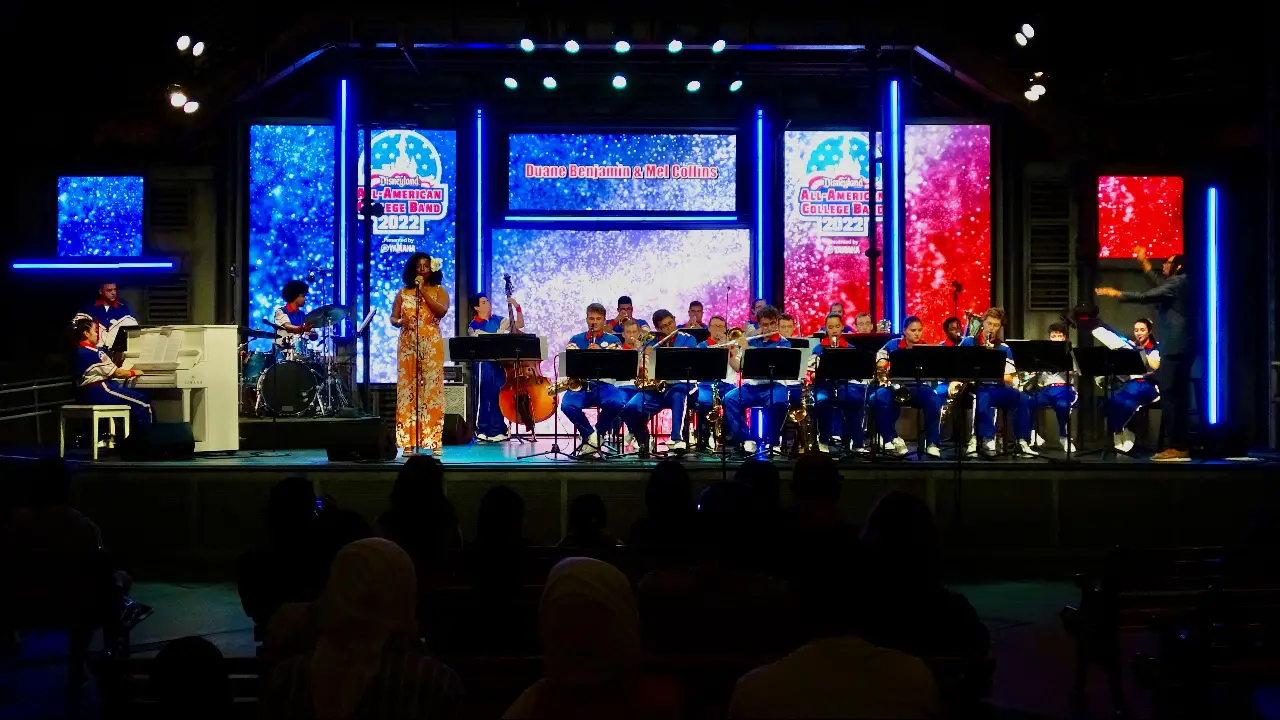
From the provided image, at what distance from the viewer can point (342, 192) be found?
49.2 feet

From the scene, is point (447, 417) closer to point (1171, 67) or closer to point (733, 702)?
point (1171, 67)

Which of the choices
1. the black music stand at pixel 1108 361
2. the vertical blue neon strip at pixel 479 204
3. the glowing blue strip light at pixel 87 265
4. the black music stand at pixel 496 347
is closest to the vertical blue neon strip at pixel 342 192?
the vertical blue neon strip at pixel 479 204

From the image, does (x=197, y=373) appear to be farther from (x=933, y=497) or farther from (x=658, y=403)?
(x=933, y=497)

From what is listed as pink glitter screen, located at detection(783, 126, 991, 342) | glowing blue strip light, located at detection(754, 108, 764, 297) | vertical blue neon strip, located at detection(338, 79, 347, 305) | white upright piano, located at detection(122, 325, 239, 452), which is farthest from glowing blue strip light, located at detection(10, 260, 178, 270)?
pink glitter screen, located at detection(783, 126, 991, 342)

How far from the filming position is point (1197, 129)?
15.5 metres

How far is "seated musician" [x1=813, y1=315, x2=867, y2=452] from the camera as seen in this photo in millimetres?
11734

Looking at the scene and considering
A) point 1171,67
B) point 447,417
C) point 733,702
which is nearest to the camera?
point 733,702

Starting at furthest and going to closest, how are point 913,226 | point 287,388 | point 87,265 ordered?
point 913,226
point 87,265
point 287,388

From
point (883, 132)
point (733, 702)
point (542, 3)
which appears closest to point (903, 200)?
point (883, 132)

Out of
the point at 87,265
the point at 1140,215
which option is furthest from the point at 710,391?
the point at 87,265

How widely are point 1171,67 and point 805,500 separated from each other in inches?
450

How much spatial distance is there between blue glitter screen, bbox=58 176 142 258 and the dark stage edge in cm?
579

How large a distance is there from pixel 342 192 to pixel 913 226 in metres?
7.25

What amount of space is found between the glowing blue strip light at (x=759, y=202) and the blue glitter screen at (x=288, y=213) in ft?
17.7
